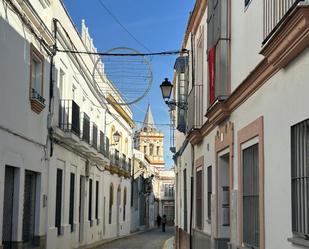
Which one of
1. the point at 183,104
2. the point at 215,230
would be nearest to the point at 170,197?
the point at 183,104

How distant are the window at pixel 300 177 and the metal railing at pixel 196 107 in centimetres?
724

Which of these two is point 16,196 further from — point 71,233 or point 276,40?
point 276,40

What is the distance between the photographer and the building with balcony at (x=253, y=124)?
558 centimetres

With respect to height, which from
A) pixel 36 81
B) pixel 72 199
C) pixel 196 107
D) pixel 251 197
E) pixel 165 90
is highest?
pixel 36 81

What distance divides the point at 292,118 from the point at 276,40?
72 cm

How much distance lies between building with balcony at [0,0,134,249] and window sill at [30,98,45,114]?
4cm

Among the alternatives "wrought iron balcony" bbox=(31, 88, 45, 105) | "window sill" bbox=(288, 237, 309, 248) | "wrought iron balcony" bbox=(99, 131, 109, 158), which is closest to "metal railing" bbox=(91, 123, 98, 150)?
"wrought iron balcony" bbox=(99, 131, 109, 158)

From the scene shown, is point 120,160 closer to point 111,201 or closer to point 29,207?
point 111,201

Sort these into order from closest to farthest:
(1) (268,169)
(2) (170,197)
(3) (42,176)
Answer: (1) (268,169) → (3) (42,176) → (2) (170,197)

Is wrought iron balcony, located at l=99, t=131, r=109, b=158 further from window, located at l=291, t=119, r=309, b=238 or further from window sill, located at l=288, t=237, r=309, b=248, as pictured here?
window sill, located at l=288, t=237, r=309, b=248

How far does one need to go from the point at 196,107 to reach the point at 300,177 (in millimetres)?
8081

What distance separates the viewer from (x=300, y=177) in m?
5.60

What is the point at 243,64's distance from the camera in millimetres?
8234

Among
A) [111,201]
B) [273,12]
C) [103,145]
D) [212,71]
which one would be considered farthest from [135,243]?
[273,12]
